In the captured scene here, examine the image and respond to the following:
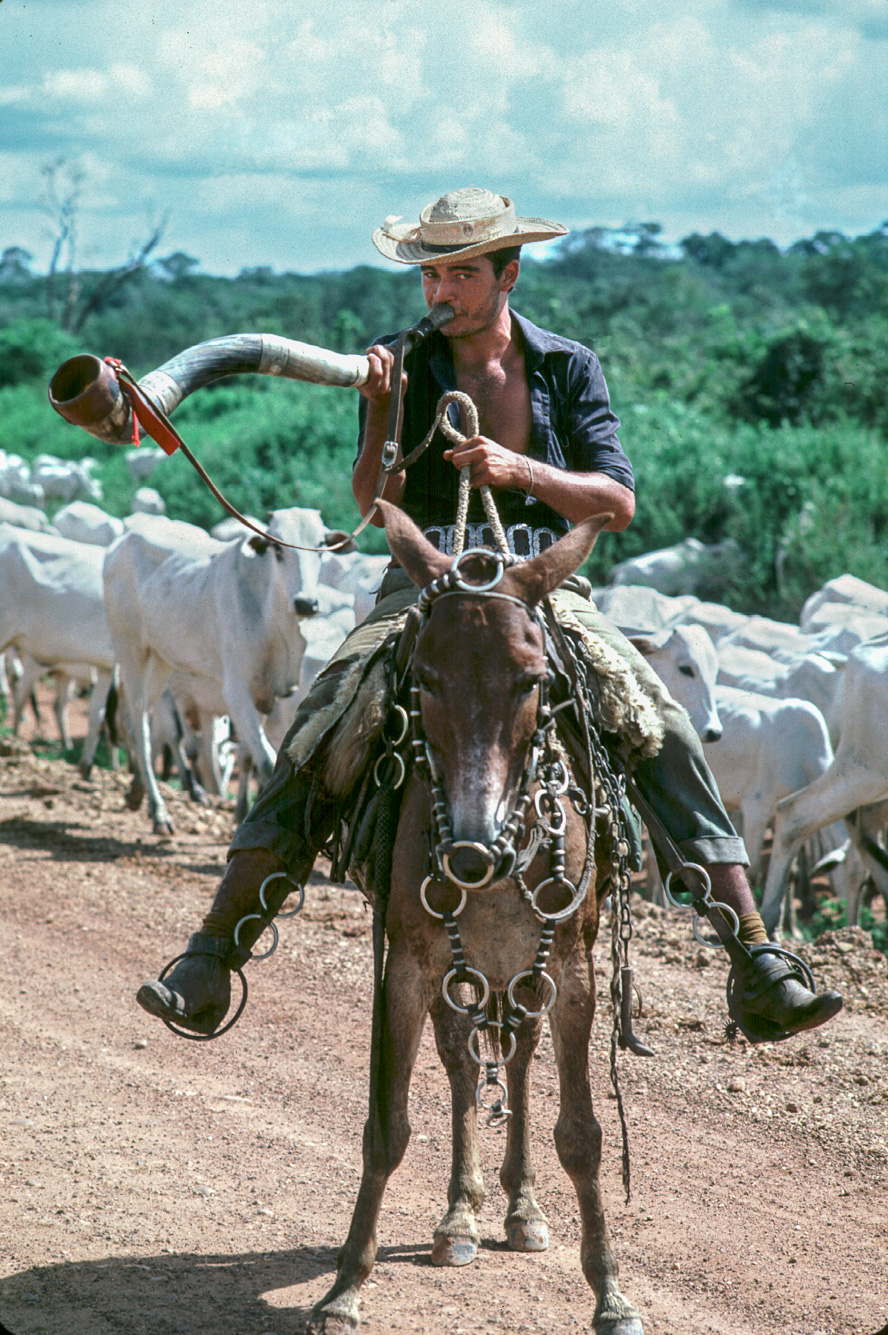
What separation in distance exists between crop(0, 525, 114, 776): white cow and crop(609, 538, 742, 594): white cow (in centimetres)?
848

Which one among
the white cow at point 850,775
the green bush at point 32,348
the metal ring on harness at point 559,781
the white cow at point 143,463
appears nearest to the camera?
the metal ring on harness at point 559,781

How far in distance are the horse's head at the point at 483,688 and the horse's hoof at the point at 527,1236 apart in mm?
1889

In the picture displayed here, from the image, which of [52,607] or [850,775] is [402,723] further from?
[52,607]

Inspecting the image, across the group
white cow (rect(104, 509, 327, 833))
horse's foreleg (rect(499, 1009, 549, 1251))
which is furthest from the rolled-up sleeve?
white cow (rect(104, 509, 327, 833))

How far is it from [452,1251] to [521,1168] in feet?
1.28

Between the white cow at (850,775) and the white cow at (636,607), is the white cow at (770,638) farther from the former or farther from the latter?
the white cow at (850,775)

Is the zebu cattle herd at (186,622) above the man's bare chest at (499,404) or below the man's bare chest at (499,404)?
below

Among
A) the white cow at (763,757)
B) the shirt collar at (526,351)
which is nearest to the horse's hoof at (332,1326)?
the shirt collar at (526,351)

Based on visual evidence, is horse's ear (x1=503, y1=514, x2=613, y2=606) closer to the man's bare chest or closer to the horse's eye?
the horse's eye

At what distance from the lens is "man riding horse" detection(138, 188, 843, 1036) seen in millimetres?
4312

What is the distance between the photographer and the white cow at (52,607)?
46.7ft

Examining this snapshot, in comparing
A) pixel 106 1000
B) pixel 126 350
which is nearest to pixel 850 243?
pixel 126 350

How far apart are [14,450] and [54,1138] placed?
123ft

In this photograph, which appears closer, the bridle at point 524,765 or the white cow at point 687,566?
the bridle at point 524,765
